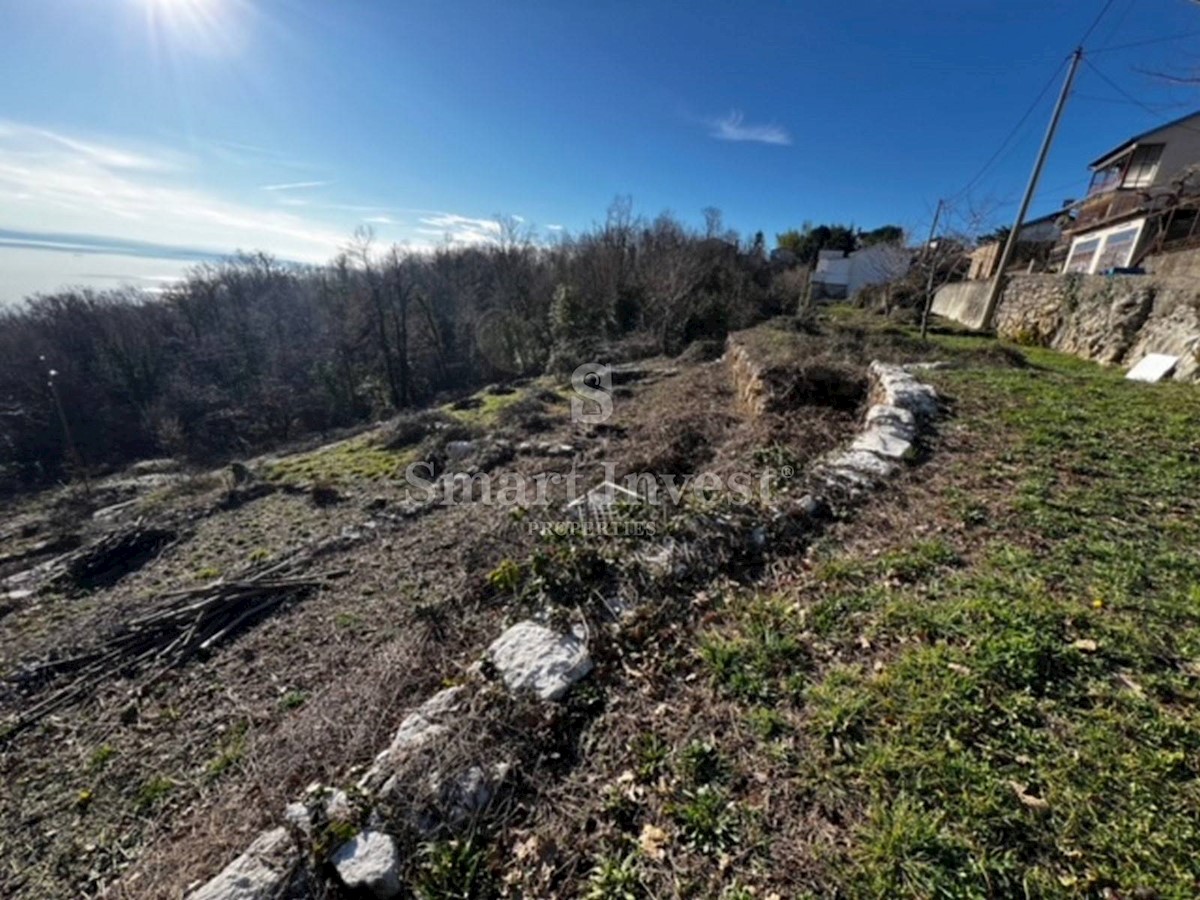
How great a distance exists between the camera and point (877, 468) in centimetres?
377

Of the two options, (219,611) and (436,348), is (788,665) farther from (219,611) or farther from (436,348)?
(436,348)

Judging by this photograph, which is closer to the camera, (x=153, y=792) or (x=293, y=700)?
(x=153, y=792)

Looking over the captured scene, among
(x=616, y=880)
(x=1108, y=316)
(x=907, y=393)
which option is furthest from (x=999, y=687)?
(x=1108, y=316)

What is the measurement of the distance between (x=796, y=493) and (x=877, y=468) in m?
0.80

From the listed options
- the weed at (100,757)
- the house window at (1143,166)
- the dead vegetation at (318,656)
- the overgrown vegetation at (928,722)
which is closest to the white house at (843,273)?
the house window at (1143,166)

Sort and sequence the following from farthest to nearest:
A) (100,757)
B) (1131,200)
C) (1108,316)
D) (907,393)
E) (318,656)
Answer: (1131,200)
(1108,316)
(907,393)
(318,656)
(100,757)

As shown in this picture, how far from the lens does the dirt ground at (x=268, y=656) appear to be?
2.39 metres

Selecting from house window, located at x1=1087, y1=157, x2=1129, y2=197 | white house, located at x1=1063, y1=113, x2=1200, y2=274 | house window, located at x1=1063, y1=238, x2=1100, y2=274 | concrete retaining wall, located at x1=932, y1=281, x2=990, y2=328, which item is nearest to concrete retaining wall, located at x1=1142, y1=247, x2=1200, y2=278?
concrete retaining wall, located at x1=932, y1=281, x2=990, y2=328

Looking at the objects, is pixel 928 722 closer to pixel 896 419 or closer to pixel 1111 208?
pixel 896 419

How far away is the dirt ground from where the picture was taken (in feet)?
7.85

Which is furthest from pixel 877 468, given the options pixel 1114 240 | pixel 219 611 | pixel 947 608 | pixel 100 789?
pixel 1114 240

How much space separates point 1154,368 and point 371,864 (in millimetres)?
10025

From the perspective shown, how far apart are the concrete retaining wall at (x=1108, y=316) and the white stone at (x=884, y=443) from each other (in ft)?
16.4

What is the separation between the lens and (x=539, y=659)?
93.0 inches
